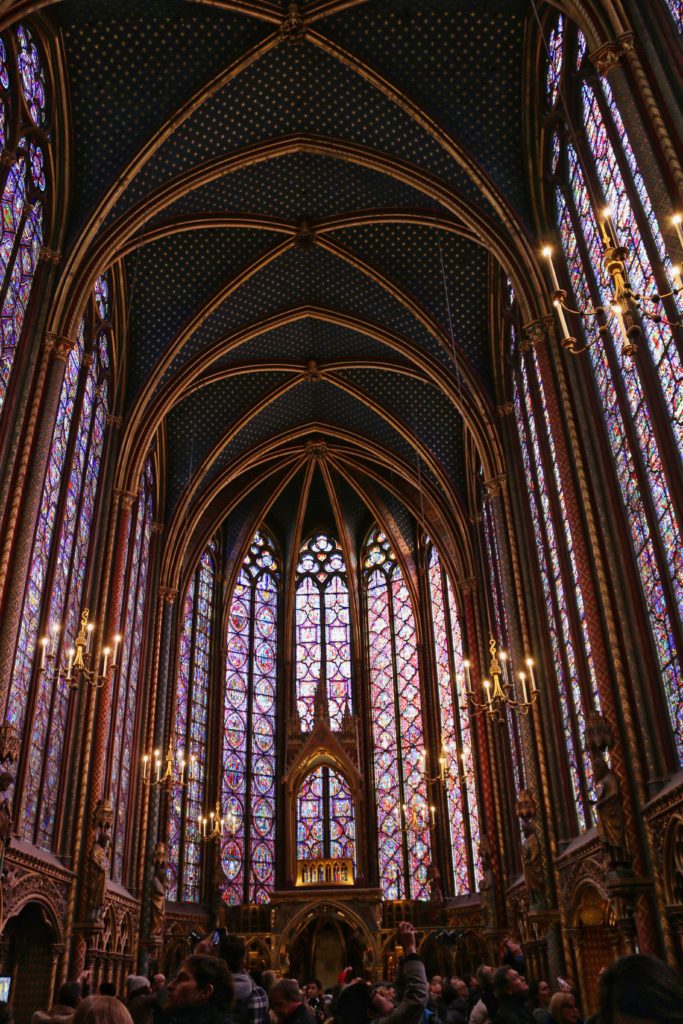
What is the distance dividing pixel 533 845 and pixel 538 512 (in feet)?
20.7

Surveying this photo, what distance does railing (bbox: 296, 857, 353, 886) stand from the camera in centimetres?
2553

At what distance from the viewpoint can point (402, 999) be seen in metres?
4.61

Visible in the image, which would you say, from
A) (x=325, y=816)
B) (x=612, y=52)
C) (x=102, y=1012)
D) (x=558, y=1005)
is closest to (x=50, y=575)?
(x=612, y=52)

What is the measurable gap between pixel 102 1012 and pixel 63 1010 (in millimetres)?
4019

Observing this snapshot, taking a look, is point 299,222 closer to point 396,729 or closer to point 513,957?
point 396,729

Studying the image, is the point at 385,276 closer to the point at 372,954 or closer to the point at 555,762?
the point at 555,762

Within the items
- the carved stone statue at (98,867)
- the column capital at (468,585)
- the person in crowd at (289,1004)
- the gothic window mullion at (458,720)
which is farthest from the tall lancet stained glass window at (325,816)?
the person in crowd at (289,1004)

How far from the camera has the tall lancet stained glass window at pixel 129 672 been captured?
1959cm

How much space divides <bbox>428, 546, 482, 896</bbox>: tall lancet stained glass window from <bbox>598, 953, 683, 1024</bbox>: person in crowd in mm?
21587

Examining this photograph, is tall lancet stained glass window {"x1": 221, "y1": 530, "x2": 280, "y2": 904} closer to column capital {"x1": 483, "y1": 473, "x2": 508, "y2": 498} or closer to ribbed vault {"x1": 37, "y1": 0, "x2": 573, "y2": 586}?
ribbed vault {"x1": 37, "y1": 0, "x2": 573, "y2": 586}

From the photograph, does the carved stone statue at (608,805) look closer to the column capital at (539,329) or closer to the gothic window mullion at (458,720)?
the column capital at (539,329)

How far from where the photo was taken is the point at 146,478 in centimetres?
2430

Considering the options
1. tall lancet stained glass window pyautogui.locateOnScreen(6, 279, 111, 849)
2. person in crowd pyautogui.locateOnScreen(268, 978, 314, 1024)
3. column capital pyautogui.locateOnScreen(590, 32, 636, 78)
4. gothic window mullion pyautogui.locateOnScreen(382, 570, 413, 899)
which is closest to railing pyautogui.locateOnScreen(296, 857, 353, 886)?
gothic window mullion pyautogui.locateOnScreen(382, 570, 413, 899)

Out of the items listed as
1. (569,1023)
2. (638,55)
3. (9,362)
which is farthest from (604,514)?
(9,362)
